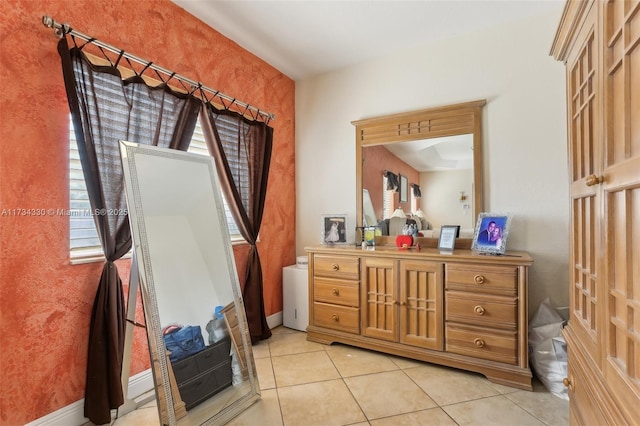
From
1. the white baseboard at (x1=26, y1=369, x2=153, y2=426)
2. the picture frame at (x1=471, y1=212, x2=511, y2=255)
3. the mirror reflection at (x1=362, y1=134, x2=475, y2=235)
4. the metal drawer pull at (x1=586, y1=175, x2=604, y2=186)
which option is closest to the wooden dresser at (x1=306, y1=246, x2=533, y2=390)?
the picture frame at (x1=471, y1=212, x2=511, y2=255)

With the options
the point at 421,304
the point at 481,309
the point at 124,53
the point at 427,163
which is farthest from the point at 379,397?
the point at 124,53

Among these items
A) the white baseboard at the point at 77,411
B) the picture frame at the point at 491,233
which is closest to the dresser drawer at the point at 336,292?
the picture frame at the point at 491,233

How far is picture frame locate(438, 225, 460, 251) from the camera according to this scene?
8.46 ft

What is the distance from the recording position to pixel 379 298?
2586mm

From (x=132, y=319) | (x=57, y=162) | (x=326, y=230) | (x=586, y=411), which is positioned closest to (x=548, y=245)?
(x=586, y=411)

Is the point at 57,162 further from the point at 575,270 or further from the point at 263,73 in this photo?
the point at 575,270

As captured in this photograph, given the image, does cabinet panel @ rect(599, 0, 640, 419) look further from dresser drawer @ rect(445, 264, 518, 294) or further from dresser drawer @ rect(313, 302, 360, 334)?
dresser drawer @ rect(313, 302, 360, 334)

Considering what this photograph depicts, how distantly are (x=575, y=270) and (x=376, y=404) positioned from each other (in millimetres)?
1320

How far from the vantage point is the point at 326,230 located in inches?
125

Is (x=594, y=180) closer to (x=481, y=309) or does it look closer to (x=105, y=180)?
(x=481, y=309)

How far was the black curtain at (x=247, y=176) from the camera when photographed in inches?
103

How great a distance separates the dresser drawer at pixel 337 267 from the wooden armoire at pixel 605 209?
1.58m

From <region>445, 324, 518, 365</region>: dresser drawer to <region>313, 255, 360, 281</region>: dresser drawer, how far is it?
83 centimetres

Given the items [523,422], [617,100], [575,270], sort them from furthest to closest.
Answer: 1. [523,422]
2. [575,270]
3. [617,100]
